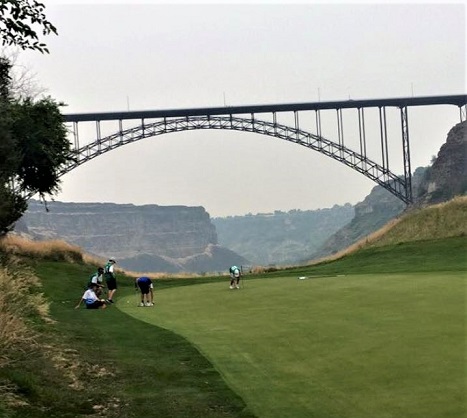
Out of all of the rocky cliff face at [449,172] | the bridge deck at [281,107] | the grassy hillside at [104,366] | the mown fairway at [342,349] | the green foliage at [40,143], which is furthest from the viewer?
the rocky cliff face at [449,172]

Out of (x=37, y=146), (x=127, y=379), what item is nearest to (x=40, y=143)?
(x=37, y=146)

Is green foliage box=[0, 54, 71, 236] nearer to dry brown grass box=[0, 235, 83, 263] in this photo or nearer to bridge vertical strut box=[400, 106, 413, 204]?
dry brown grass box=[0, 235, 83, 263]

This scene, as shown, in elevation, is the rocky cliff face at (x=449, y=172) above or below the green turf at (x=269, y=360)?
above

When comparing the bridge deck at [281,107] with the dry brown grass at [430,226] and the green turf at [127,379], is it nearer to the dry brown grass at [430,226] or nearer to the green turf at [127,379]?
the dry brown grass at [430,226]

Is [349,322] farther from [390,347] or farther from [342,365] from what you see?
[342,365]

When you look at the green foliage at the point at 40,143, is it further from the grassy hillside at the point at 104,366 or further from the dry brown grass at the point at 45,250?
the grassy hillside at the point at 104,366

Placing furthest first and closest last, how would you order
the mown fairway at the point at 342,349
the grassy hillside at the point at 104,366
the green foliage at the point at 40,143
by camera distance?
the green foliage at the point at 40,143 → the grassy hillside at the point at 104,366 → the mown fairway at the point at 342,349

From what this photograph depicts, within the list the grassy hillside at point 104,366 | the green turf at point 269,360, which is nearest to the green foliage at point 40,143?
the grassy hillside at point 104,366

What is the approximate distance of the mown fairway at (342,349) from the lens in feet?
25.0

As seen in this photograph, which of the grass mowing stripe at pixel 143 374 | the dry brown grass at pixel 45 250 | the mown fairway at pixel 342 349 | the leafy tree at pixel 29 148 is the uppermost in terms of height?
the leafy tree at pixel 29 148

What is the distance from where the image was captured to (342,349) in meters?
10.5

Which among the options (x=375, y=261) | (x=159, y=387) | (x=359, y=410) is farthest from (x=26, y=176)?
(x=359, y=410)

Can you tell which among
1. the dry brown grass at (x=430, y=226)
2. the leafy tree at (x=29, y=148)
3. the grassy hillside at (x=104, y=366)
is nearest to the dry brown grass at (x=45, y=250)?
the leafy tree at (x=29, y=148)

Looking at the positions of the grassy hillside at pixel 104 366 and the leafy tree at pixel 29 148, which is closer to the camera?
the grassy hillside at pixel 104 366
